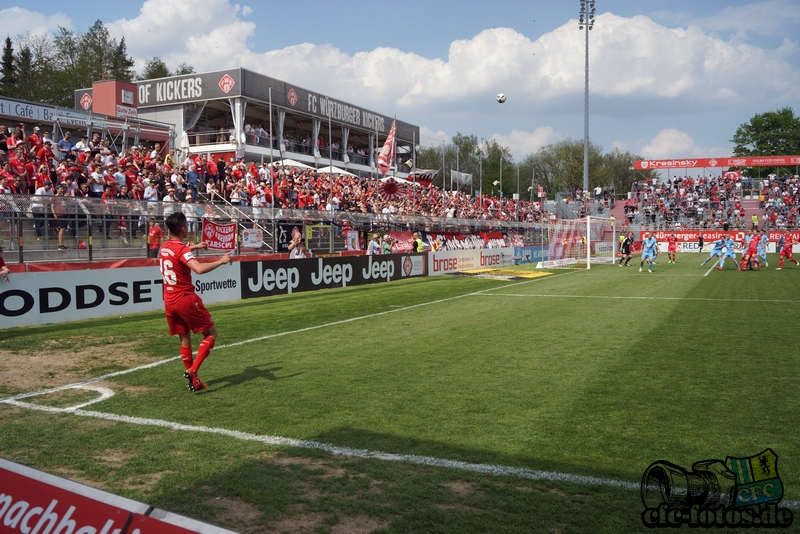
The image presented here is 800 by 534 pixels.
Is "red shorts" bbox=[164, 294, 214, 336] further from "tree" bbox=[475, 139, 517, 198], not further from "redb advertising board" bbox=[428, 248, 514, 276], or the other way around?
"tree" bbox=[475, 139, 517, 198]

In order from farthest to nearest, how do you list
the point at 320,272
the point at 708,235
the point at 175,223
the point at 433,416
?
the point at 708,235
the point at 320,272
the point at 175,223
the point at 433,416

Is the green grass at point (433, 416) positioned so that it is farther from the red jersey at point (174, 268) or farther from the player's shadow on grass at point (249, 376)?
the red jersey at point (174, 268)

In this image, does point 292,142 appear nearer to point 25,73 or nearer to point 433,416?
point 433,416

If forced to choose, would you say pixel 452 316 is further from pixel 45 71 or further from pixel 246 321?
pixel 45 71

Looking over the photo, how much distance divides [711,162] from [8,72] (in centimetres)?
7616

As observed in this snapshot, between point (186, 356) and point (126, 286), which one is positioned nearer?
point (186, 356)

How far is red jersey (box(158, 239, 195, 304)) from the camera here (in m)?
7.29

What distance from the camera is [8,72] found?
62.5 m

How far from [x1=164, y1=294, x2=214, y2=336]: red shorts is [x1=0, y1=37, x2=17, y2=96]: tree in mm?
66642

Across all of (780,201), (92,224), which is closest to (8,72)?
(92,224)

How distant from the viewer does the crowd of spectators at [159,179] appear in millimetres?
17953

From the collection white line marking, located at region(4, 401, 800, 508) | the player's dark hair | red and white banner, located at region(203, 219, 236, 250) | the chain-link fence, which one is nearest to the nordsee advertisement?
the chain-link fence

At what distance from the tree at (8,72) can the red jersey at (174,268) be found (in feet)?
218

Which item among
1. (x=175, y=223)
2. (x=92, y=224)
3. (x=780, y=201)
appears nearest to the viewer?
(x=175, y=223)
